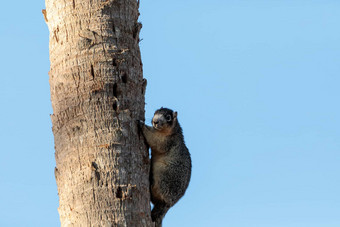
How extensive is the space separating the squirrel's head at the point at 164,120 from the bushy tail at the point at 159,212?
102cm

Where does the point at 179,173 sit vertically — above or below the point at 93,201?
above

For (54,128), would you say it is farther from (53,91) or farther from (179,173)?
(179,173)

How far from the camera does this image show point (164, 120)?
8445mm

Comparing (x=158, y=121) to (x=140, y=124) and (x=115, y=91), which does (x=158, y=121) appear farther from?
(x=115, y=91)

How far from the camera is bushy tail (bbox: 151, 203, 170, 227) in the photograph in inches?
297

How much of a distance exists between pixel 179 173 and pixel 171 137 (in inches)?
22.7

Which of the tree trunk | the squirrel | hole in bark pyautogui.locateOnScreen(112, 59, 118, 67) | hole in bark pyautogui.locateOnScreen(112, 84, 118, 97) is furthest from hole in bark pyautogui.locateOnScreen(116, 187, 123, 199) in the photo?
hole in bark pyautogui.locateOnScreen(112, 59, 118, 67)

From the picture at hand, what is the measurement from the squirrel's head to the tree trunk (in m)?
0.87

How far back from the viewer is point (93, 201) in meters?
6.55

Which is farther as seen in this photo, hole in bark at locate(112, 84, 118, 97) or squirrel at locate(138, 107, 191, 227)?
squirrel at locate(138, 107, 191, 227)

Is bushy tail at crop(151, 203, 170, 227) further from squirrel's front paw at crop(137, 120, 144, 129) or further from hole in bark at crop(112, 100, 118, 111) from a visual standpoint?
hole in bark at crop(112, 100, 118, 111)

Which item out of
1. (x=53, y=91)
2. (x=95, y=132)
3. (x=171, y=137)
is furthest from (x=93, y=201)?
(x=171, y=137)

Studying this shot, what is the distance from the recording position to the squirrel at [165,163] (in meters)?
7.69

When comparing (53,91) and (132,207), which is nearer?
(132,207)
